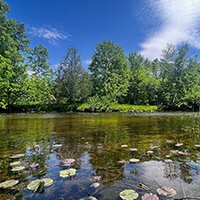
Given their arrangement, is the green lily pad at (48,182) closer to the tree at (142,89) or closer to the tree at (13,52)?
the tree at (13,52)

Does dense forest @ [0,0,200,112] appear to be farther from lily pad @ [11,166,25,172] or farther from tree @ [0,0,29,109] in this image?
lily pad @ [11,166,25,172]

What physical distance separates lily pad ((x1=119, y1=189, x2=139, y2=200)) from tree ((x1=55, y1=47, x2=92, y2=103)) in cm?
3013

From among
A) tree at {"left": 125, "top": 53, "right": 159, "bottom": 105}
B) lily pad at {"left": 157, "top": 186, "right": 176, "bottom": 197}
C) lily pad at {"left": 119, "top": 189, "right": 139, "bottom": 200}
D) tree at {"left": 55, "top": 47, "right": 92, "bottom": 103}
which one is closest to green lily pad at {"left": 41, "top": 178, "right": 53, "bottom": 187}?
lily pad at {"left": 119, "top": 189, "right": 139, "bottom": 200}

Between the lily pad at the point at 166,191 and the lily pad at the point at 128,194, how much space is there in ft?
0.86

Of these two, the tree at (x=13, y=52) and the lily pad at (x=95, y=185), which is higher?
the tree at (x=13, y=52)

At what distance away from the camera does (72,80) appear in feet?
104

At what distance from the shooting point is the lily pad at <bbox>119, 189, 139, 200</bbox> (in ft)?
5.99

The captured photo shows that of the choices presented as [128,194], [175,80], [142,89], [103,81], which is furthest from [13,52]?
[175,80]

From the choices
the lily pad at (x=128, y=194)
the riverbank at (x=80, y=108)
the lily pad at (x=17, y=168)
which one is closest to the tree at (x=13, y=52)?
the riverbank at (x=80, y=108)

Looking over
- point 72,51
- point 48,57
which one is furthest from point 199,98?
point 48,57

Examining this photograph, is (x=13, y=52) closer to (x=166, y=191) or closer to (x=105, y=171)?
(x=105, y=171)

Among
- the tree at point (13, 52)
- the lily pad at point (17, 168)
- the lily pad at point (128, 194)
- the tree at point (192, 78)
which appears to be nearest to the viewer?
the lily pad at point (128, 194)

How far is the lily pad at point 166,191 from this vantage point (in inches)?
74.3

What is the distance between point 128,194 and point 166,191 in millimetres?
402
